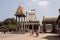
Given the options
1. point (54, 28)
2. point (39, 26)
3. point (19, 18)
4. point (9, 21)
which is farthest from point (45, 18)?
point (9, 21)

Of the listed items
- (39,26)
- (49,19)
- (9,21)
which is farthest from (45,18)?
(9,21)

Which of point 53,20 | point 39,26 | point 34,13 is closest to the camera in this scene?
point 53,20

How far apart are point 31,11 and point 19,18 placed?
1395 centimetres

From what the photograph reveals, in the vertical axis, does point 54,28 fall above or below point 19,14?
below

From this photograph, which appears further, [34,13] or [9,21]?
[9,21]

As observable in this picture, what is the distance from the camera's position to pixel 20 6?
58594 mm

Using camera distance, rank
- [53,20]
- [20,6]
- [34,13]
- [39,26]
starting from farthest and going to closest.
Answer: [39,26] → [34,13] → [53,20] → [20,6]

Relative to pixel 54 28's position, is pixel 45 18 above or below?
above

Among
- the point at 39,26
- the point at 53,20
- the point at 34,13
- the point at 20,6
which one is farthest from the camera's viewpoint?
the point at 39,26

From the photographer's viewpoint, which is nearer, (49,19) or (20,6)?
(20,6)

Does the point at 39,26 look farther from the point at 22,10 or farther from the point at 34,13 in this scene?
the point at 22,10

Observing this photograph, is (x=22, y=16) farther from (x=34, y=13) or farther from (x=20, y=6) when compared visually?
(x=34, y=13)

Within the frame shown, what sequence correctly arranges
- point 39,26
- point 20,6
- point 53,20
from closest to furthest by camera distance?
point 20,6, point 53,20, point 39,26

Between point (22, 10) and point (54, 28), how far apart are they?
15931 millimetres
